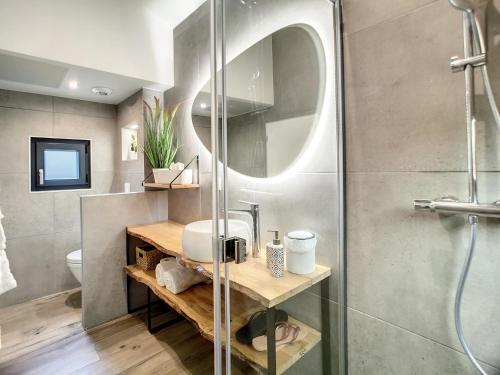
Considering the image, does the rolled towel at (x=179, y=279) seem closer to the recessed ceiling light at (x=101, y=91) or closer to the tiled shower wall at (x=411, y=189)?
the tiled shower wall at (x=411, y=189)

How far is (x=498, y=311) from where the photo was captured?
30.0 inches

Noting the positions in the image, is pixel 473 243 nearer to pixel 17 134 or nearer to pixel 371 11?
pixel 371 11

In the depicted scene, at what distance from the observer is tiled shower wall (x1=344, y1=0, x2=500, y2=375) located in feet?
2.57

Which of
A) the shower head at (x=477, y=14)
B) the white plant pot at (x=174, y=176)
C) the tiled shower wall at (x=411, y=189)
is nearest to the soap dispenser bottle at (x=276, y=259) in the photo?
the tiled shower wall at (x=411, y=189)

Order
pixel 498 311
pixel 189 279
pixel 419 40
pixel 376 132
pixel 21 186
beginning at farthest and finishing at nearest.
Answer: pixel 21 186 → pixel 189 279 → pixel 376 132 → pixel 419 40 → pixel 498 311

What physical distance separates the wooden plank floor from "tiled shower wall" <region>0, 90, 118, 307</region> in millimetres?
398

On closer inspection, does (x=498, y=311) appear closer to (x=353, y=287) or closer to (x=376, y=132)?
(x=353, y=287)

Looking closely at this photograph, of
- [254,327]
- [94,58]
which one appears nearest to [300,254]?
[254,327]

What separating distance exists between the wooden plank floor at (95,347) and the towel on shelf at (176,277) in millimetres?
434

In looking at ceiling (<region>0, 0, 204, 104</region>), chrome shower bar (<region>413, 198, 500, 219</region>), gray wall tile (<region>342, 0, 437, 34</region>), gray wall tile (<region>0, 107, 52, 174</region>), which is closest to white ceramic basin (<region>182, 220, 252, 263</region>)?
chrome shower bar (<region>413, 198, 500, 219</region>)

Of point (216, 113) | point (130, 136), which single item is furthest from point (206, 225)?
point (130, 136)

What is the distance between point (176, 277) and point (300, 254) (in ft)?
3.30

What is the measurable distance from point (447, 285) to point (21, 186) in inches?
127

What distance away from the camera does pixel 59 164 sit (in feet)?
8.76
